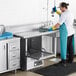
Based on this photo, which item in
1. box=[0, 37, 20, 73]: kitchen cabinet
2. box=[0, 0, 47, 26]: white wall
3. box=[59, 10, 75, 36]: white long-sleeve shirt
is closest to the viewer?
box=[0, 37, 20, 73]: kitchen cabinet

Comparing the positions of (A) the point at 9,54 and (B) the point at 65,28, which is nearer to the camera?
(A) the point at 9,54

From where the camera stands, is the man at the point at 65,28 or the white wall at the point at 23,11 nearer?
the white wall at the point at 23,11

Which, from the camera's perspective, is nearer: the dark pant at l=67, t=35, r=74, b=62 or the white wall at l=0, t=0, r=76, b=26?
the white wall at l=0, t=0, r=76, b=26

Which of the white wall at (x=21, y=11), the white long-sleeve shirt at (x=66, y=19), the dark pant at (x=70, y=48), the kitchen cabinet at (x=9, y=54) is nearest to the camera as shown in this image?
the kitchen cabinet at (x=9, y=54)

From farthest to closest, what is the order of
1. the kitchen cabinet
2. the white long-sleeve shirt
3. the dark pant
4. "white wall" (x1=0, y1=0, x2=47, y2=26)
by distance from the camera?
the dark pant < the white long-sleeve shirt < "white wall" (x1=0, y1=0, x2=47, y2=26) < the kitchen cabinet

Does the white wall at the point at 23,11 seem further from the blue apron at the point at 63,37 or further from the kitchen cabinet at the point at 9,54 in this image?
the blue apron at the point at 63,37

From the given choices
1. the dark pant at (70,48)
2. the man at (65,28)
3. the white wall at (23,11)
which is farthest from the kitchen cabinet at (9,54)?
the dark pant at (70,48)

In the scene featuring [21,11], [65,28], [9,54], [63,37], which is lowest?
[9,54]

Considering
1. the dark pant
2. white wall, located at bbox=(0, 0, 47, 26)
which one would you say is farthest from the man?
white wall, located at bbox=(0, 0, 47, 26)

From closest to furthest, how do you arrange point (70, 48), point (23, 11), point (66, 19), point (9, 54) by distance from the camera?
point (9, 54)
point (66, 19)
point (23, 11)
point (70, 48)

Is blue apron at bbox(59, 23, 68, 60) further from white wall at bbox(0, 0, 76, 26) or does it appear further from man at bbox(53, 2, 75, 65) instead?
white wall at bbox(0, 0, 76, 26)

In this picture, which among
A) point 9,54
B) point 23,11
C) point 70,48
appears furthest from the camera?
point 70,48

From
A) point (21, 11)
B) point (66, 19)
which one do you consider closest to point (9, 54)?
point (21, 11)

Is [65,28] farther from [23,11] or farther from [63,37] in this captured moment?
[23,11]
